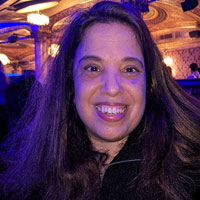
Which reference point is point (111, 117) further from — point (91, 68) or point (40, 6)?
point (40, 6)

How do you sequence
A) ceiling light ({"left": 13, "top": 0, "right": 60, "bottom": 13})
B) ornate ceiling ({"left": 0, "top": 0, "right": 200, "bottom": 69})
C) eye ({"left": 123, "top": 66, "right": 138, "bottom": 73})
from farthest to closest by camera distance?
ornate ceiling ({"left": 0, "top": 0, "right": 200, "bottom": 69}) < ceiling light ({"left": 13, "top": 0, "right": 60, "bottom": 13}) < eye ({"left": 123, "top": 66, "right": 138, "bottom": 73})

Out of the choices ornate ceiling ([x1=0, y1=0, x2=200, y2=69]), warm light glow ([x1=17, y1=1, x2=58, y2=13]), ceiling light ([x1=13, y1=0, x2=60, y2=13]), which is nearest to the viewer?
ceiling light ([x1=13, y1=0, x2=60, y2=13])

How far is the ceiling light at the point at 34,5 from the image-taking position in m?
6.35

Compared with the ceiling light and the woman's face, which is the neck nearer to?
the woman's face

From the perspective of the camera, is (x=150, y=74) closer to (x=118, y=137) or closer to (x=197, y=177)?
(x=118, y=137)

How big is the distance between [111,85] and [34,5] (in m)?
6.40

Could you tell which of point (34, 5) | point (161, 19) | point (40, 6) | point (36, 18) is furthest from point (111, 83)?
point (161, 19)

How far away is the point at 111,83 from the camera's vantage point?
40.3 inches

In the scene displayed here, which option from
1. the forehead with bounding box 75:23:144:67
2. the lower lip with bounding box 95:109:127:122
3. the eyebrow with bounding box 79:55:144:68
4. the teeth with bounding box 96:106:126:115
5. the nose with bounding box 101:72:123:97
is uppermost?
the forehead with bounding box 75:23:144:67

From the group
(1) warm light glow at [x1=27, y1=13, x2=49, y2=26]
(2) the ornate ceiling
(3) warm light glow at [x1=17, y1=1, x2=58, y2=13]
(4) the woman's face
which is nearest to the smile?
(4) the woman's face

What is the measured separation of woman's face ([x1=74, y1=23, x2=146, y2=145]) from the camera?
3.46 ft

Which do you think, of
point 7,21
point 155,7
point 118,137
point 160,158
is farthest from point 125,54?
point 7,21

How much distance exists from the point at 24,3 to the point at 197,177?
7.03m

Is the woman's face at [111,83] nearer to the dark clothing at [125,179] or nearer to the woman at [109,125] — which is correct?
the woman at [109,125]
